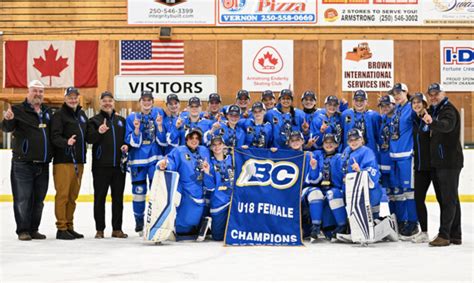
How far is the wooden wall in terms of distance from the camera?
1554 centimetres

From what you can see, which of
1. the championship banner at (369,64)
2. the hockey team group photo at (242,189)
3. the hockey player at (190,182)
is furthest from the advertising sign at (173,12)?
the hockey player at (190,182)

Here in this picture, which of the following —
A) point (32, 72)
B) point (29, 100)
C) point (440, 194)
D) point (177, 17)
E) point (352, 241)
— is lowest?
point (352, 241)

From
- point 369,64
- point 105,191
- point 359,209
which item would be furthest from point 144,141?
point 369,64

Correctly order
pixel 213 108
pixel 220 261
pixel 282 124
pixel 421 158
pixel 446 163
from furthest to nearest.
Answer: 1. pixel 213 108
2. pixel 282 124
3. pixel 421 158
4. pixel 446 163
5. pixel 220 261

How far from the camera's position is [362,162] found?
647cm

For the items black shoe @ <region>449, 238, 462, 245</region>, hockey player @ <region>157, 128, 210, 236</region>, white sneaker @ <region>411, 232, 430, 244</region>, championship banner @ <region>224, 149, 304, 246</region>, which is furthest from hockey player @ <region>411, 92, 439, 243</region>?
hockey player @ <region>157, 128, 210, 236</region>

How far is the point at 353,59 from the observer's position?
51.0ft

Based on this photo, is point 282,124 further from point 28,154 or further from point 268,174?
point 28,154

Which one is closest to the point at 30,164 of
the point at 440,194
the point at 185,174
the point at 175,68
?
the point at 185,174

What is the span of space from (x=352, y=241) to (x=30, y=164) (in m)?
3.40

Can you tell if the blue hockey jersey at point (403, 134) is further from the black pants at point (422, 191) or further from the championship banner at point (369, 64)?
the championship banner at point (369, 64)

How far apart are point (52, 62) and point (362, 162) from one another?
1096 centimetres

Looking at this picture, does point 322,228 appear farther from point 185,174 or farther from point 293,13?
point 293,13

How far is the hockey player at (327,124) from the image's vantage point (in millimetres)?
7227
